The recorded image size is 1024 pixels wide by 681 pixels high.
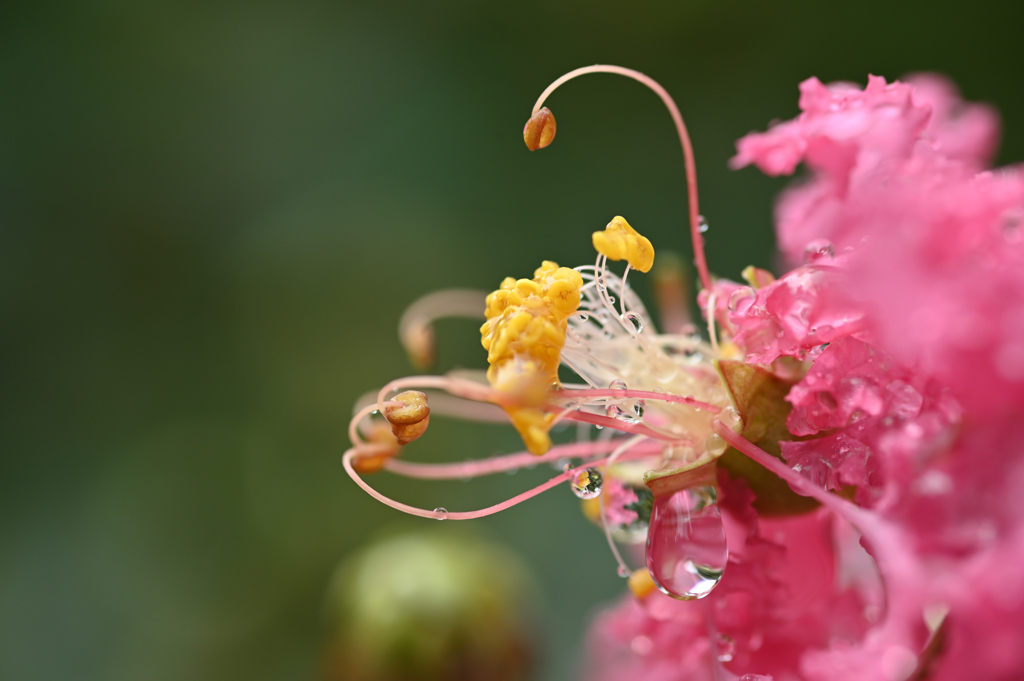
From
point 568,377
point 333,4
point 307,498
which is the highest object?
point 333,4

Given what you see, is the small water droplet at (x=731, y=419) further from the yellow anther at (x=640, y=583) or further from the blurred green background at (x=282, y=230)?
the blurred green background at (x=282, y=230)

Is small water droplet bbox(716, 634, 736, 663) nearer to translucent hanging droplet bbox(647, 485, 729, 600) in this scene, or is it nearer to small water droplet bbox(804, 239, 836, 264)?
translucent hanging droplet bbox(647, 485, 729, 600)

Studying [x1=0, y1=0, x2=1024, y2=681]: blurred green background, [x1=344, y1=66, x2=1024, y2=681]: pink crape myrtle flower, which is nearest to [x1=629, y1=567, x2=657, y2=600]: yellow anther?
[x1=344, y1=66, x2=1024, y2=681]: pink crape myrtle flower

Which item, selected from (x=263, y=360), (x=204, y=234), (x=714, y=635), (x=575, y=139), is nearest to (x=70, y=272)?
(x=204, y=234)

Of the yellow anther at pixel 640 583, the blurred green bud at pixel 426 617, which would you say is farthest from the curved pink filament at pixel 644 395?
the blurred green bud at pixel 426 617

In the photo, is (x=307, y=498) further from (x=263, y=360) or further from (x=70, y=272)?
(x=70, y=272)

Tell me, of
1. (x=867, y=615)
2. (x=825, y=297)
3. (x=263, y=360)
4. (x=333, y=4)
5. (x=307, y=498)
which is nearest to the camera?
(x=825, y=297)

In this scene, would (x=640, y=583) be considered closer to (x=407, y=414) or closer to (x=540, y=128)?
(x=407, y=414)
